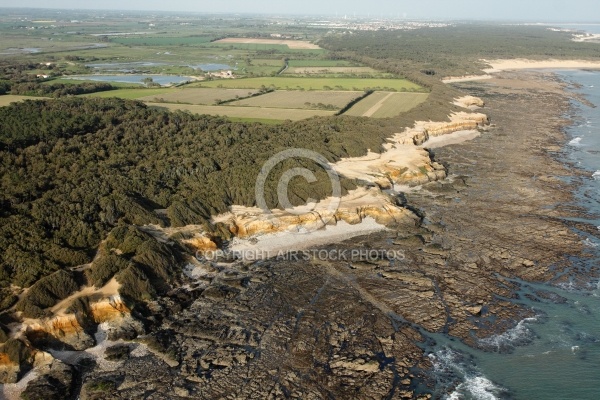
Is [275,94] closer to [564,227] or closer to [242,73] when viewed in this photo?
[242,73]

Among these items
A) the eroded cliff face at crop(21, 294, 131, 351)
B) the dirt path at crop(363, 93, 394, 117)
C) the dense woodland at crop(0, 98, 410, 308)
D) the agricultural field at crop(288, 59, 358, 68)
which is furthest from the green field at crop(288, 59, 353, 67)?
the eroded cliff face at crop(21, 294, 131, 351)

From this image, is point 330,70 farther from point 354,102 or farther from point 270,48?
point 270,48

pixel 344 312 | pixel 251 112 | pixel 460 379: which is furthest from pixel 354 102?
pixel 460 379

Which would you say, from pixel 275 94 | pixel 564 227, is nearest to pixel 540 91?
pixel 275 94

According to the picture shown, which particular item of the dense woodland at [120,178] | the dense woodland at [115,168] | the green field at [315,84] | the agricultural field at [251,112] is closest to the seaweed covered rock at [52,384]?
the dense woodland at [120,178]

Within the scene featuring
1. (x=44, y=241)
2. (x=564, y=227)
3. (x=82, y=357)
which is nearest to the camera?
(x=82, y=357)
